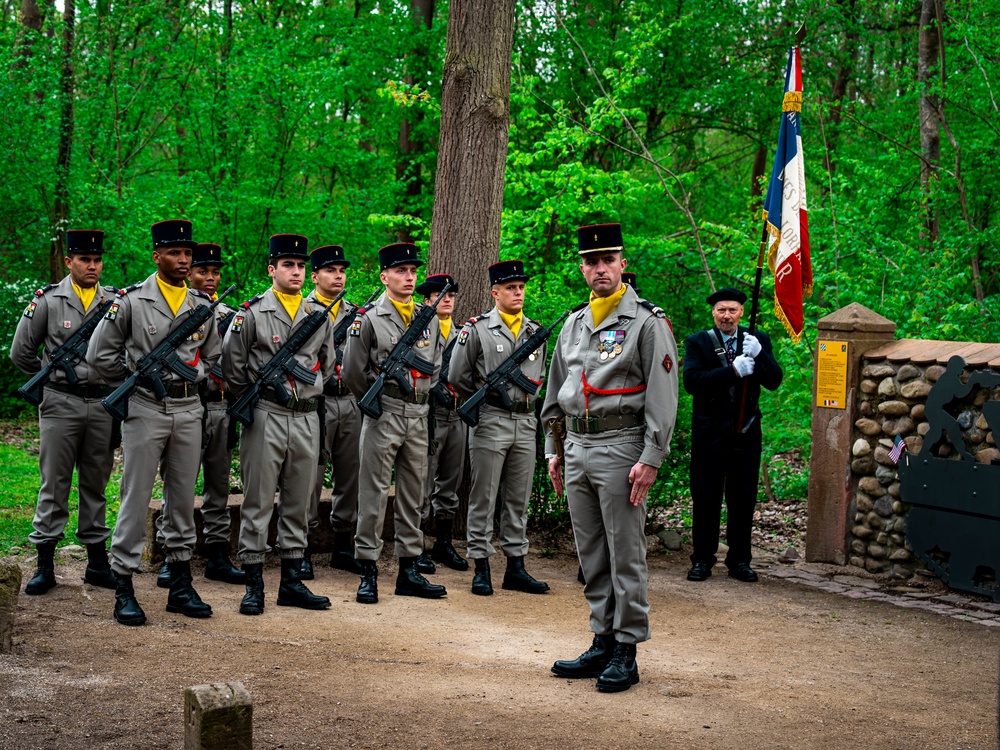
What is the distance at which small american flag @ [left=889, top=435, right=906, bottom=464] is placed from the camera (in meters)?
7.99

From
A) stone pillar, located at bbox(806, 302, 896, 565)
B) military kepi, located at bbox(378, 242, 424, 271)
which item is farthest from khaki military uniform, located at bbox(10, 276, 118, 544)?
stone pillar, located at bbox(806, 302, 896, 565)

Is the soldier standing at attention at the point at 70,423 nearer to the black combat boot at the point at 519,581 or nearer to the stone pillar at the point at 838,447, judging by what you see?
the black combat boot at the point at 519,581

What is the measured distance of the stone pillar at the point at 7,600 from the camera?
529 cm

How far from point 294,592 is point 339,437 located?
1.50m

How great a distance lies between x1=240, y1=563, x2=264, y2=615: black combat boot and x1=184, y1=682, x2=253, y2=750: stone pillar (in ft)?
9.26

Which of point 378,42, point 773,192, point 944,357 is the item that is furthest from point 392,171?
point 944,357

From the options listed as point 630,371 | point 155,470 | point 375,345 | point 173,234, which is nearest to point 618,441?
point 630,371

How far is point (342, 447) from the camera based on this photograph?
7.87 meters

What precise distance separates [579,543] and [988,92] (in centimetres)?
1050

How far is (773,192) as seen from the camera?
27.5 ft

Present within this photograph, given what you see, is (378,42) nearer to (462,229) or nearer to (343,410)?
(462,229)

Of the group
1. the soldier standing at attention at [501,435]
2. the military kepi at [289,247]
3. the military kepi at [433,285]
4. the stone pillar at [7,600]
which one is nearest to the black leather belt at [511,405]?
the soldier standing at attention at [501,435]

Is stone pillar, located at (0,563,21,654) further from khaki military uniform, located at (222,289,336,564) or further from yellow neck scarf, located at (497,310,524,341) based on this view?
yellow neck scarf, located at (497,310,524,341)

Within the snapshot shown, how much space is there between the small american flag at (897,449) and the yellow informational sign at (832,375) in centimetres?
55
